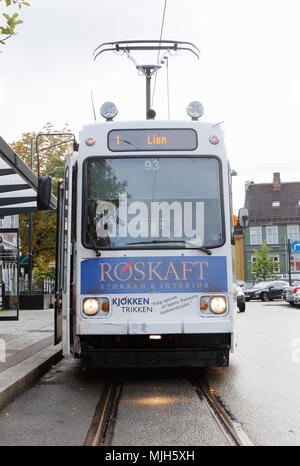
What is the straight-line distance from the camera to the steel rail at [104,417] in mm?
4512

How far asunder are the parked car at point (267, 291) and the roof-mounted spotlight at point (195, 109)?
31.6 metres

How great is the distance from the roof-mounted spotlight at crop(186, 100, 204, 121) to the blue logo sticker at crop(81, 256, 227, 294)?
2.04m

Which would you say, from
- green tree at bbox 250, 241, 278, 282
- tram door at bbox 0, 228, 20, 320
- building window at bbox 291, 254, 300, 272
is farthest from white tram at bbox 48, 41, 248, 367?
building window at bbox 291, 254, 300, 272

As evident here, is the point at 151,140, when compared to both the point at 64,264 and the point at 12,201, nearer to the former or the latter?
the point at 64,264

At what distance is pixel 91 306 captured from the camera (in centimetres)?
653

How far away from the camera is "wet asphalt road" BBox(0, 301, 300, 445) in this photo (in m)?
4.61

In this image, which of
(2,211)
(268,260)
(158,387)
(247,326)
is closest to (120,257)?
(158,387)

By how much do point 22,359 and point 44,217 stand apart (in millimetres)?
25709

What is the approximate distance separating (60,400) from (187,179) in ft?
9.77

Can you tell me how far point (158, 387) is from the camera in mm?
6855

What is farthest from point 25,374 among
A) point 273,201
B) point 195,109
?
point 273,201

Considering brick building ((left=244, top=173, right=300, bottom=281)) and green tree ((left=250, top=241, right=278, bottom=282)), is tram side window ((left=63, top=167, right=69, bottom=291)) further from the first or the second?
brick building ((left=244, top=173, right=300, bottom=281))

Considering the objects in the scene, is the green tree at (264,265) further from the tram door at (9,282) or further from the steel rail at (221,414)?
the steel rail at (221,414)
